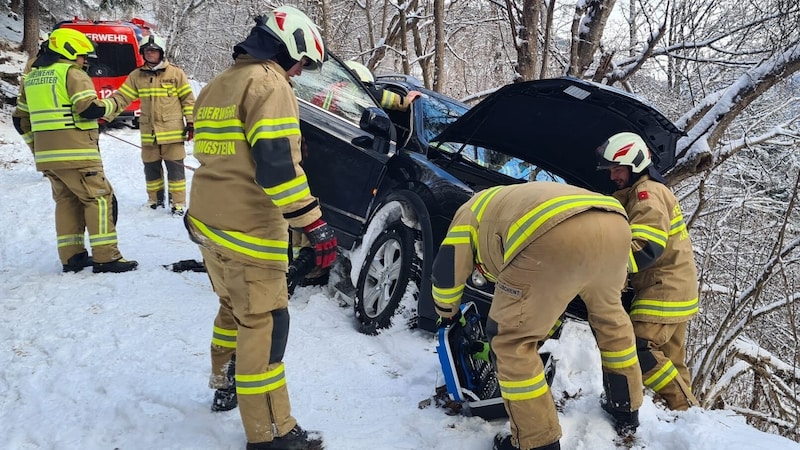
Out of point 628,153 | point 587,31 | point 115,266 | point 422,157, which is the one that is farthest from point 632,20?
point 115,266

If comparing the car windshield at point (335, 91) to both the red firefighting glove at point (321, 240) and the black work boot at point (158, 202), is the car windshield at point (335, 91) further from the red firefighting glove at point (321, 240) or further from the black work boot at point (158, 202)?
the black work boot at point (158, 202)

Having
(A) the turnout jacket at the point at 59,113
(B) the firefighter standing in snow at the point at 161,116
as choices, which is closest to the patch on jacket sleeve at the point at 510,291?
(A) the turnout jacket at the point at 59,113

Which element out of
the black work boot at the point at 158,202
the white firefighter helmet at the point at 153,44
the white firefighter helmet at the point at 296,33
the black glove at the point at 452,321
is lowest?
the black work boot at the point at 158,202

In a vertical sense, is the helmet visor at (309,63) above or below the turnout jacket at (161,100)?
above

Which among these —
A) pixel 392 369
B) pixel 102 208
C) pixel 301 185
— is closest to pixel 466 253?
pixel 301 185

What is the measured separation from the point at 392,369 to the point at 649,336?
1.57 meters

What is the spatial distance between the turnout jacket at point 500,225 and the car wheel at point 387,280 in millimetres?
1070

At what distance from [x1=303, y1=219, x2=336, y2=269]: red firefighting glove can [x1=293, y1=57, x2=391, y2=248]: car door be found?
1937 millimetres

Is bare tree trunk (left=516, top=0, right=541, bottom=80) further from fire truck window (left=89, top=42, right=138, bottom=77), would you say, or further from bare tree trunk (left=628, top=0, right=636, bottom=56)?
fire truck window (left=89, top=42, right=138, bottom=77)

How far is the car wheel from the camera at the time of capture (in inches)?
150

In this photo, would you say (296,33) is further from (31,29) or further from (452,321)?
Result: (31,29)

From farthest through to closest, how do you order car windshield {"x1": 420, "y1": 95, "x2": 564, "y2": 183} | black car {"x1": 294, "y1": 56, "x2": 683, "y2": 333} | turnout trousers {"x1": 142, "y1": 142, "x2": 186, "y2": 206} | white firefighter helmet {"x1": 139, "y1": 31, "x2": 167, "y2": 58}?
turnout trousers {"x1": 142, "y1": 142, "x2": 186, "y2": 206} → white firefighter helmet {"x1": 139, "y1": 31, "x2": 167, "y2": 58} → car windshield {"x1": 420, "y1": 95, "x2": 564, "y2": 183} → black car {"x1": 294, "y1": 56, "x2": 683, "y2": 333}

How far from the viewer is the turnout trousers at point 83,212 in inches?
182

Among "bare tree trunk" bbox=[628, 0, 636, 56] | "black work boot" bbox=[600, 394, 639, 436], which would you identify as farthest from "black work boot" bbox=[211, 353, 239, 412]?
"bare tree trunk" bbox=[628, 0, 636, 56]
